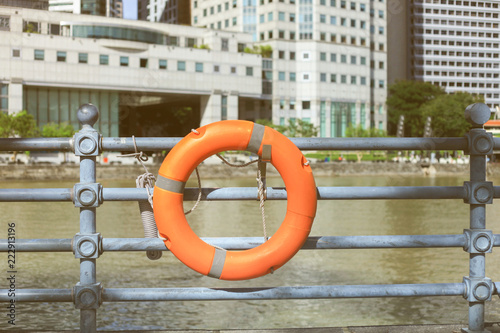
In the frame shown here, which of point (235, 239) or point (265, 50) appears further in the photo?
point (265, 50)

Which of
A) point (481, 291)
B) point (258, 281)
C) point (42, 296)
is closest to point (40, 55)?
point (258, 281)

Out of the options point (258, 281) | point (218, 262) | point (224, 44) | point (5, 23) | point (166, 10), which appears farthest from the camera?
point (166, 10)

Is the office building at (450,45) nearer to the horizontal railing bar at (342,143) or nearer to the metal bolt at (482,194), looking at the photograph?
the horizontal railing bar at (342,143)

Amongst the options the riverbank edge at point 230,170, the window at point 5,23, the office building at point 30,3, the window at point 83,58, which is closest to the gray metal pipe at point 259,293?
the riverbank edge at point 230,170

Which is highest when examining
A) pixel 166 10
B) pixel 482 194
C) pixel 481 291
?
pixel 166 10

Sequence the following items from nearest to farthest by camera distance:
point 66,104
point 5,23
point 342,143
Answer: point 342,143 → point 5,23 → point 66,104

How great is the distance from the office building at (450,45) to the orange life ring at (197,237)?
→ 11673cm

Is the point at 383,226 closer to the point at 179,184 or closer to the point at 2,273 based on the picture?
the point at 2,273

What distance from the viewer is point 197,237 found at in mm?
3756

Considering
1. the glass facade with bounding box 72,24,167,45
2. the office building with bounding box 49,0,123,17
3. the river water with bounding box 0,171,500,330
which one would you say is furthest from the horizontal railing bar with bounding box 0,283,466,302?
the office building with bounding box 49,0,123,17

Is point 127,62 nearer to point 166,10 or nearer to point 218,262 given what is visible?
point 166,10

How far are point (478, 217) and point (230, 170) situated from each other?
193 feet

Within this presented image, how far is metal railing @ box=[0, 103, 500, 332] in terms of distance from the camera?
12.7 feet

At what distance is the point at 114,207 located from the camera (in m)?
32.5
